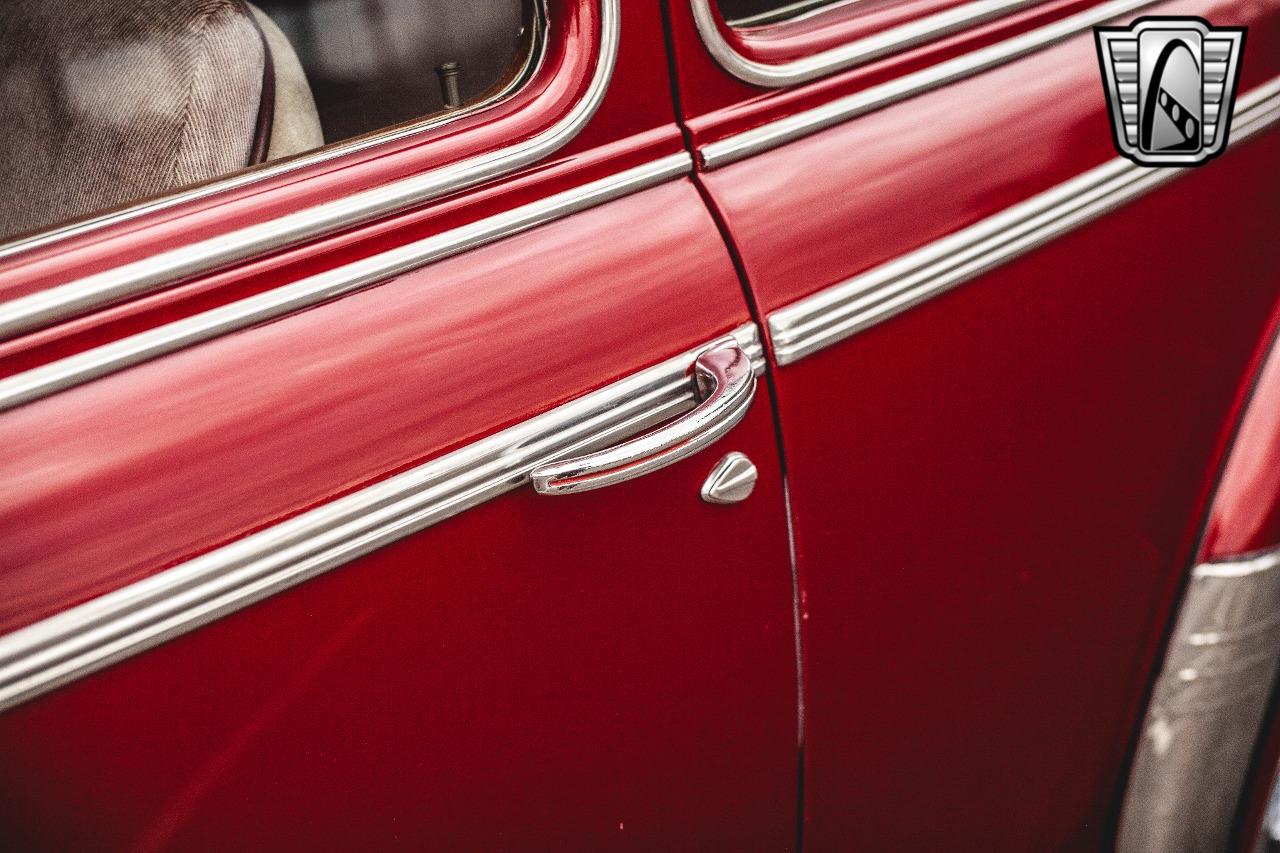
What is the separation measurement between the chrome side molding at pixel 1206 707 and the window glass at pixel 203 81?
104 centimetres

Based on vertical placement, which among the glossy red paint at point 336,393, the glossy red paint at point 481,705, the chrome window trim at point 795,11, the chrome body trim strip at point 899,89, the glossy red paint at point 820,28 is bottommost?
the glossy red paint at point 481,705

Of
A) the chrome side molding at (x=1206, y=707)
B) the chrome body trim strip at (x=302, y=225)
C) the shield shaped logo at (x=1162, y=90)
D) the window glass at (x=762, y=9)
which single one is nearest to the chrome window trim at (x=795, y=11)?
the window glass at (x=762, y=9)

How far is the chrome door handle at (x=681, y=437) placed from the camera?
31.6 inches

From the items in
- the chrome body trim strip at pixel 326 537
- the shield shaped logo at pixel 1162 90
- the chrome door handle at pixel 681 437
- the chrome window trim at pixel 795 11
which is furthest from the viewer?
the shield shaped logo at pixel 1162 90

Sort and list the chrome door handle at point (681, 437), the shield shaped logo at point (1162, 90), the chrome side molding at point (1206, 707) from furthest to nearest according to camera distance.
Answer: the chrome side molding at point (1206, 707) < the shield shaped logo at point (1162, 90) < the chrome door handle at point (681, 437)

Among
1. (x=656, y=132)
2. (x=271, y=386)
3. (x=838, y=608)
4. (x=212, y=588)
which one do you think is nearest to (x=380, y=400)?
(x=271, y=386)

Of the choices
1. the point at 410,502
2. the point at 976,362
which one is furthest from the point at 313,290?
the point at 976,362

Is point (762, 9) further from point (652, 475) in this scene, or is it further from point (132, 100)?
point (132, 100)

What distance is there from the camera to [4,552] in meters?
0.68

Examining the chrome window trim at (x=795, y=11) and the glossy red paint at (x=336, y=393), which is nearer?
the glossy red paint at (x=336, y=393)

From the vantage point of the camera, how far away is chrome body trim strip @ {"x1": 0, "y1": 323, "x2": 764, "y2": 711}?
0.68m

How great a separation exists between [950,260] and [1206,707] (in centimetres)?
69

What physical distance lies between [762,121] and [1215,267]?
628 millimetres

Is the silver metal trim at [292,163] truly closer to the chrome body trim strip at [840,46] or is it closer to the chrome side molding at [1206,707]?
Result: the chrome body trim strip at [840,46]
